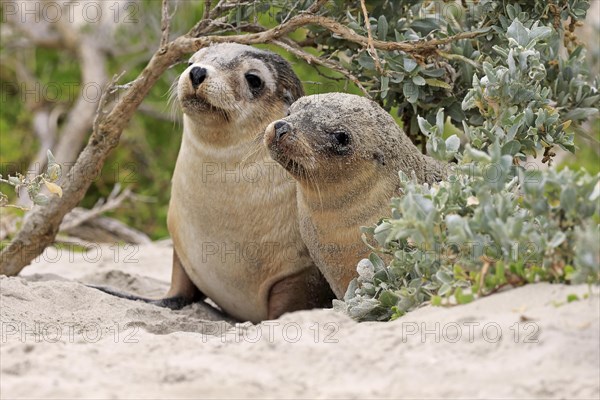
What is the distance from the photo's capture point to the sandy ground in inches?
111

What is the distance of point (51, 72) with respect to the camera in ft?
36.0

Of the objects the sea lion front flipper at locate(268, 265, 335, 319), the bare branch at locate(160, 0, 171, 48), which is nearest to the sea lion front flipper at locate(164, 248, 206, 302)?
the sea lion front flipper at locate(268, 265, 335, 319)

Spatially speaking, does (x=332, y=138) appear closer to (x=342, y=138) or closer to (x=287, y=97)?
(x=342, y=138)

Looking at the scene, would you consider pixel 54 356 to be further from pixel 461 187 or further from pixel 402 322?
pixel 461 187

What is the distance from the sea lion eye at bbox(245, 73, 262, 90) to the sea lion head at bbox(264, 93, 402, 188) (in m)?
0.61

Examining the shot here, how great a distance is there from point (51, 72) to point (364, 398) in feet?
29.3

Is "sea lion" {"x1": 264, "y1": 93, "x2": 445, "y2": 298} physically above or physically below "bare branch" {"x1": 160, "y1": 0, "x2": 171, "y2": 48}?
below

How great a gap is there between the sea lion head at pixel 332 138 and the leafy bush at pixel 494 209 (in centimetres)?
40

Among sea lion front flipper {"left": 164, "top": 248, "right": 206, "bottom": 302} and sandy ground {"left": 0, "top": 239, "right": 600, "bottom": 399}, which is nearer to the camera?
sandy ground {"left": 0, "top": 239, "right": 600, "bottom": 399}

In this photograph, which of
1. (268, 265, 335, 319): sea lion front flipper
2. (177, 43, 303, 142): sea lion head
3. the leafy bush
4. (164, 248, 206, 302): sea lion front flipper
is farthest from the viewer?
(164, 248, 206, 302): sea lion front flipper

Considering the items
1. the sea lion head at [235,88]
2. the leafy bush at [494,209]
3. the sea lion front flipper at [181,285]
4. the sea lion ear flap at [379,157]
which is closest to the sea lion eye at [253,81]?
the sea lion head at [235,88]

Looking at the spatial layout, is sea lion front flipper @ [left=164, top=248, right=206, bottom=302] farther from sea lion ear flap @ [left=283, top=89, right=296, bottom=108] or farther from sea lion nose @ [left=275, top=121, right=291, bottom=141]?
sea lion nose @ [left=275, top=121, right=291, bottom=141]

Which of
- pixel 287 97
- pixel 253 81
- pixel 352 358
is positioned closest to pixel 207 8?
pixel 253 81

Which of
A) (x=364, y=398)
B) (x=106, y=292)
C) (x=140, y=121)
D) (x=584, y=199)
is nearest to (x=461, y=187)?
(x=584, y=199)
